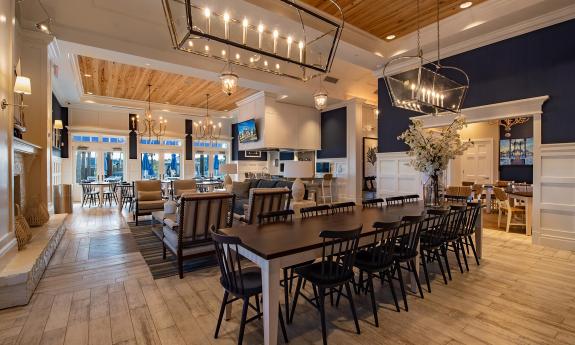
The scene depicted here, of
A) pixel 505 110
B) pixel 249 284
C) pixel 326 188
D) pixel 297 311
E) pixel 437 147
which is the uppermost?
pixel 505 110

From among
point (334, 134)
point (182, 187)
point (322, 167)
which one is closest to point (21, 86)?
point (182, 187)

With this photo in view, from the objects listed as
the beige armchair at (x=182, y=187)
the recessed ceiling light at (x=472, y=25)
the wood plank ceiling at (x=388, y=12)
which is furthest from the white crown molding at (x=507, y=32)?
the beige armchair at (x=182, y=187)

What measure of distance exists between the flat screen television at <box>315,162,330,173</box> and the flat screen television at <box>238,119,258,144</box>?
8.83 feet

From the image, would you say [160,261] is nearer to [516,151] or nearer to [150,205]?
[150,205]

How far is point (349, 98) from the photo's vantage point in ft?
29.1

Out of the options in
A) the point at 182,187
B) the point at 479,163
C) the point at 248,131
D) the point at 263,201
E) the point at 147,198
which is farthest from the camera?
the point at 479,163

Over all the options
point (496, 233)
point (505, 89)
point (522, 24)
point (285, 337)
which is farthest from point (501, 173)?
point (285, 337)

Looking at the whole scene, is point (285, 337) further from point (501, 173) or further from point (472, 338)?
point (501, 173)

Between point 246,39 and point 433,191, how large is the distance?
317 cm

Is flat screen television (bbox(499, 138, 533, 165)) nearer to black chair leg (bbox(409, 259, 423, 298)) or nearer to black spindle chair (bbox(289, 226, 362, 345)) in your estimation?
black chair leg (bbox(409, 259, 423, 298))

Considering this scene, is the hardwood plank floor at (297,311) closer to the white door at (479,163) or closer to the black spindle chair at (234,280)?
the black spindle chair at (234,280)

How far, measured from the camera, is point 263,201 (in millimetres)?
4172

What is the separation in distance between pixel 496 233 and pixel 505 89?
9.21ft

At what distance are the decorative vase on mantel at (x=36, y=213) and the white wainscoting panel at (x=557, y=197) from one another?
27.7 feet
